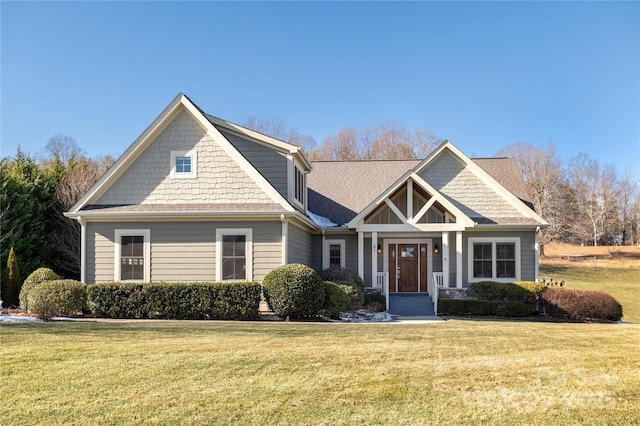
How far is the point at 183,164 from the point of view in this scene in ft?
50.7

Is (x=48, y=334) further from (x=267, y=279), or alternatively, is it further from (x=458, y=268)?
(x=458, y=268)

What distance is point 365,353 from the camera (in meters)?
7.99

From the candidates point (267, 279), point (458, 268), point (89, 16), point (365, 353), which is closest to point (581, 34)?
point (458, 268)

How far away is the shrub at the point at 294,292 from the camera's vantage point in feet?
43.8

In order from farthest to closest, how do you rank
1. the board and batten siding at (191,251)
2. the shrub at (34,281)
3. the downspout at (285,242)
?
the board and batten siding at (191,251), the downspout at (285,242), the shrub at (34,281)

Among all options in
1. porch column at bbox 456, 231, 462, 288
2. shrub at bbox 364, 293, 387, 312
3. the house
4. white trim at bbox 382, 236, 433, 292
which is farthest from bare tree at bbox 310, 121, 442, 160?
shrub at bbox 364, 293, 387, 312

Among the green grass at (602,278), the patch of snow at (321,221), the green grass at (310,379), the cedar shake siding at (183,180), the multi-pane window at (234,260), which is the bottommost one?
the green grass at (602,278)

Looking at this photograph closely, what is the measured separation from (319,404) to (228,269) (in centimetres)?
991

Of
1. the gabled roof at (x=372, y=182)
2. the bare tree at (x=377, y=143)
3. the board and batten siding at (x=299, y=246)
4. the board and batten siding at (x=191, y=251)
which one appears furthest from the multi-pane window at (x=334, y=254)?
the bare tree at (x=377, y=143)

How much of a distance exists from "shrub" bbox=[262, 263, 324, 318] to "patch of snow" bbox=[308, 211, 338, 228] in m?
5.29

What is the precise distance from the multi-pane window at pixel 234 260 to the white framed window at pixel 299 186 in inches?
113

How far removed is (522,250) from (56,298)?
15.2 meters

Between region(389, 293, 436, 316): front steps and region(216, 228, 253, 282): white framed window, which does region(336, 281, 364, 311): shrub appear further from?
region(216, 228, 253, 282): white framed window

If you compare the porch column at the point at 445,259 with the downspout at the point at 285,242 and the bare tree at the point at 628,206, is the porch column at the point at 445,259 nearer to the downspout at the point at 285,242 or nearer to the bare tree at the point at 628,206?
the downspout at the point at 285,242
